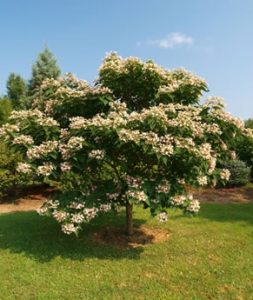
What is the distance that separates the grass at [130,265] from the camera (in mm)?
6195

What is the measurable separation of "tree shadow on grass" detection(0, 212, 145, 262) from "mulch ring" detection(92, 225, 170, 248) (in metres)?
0.20

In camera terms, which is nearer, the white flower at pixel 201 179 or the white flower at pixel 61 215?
the white flower at pixel 61 215

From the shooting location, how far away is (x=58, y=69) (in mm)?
29141

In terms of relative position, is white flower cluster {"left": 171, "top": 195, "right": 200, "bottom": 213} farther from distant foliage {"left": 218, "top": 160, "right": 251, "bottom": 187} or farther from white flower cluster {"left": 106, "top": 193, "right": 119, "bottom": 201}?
distant foliage {"left": 218, "top": 160, "right": 251, "bottom": 187}

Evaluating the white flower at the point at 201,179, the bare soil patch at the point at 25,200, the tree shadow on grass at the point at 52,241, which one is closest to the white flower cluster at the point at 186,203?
the white flower at the point at 201,179

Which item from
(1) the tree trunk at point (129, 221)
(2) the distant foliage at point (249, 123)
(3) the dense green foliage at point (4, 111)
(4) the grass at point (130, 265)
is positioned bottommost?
(4) the grass at point (130, 265)

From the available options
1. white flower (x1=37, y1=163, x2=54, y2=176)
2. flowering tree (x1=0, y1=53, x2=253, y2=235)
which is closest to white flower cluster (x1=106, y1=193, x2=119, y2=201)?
flowering tree (x1=0, y1=53, x2=253, y2=235)

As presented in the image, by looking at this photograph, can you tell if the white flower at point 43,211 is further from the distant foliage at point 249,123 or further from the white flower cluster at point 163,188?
the distant foliage at point 249,123

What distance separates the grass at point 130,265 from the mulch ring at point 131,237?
20cm

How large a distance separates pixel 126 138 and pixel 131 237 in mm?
2913

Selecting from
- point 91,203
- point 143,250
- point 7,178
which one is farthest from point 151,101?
point 7,178

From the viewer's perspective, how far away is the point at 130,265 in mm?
7125

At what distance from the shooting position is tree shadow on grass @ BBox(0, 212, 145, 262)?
7.66 m

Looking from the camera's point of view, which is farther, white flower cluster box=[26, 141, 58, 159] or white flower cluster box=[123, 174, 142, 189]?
white flower cluster box=[26, 141, 58, 159]
